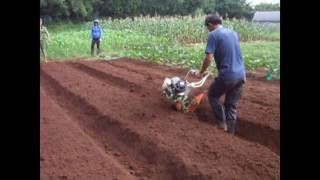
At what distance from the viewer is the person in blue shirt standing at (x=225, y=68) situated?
19.6 ft

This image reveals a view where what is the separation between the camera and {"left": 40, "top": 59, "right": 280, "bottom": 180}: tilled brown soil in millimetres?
4945

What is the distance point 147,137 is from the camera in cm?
604

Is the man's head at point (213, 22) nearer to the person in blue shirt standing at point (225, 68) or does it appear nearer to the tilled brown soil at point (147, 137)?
the person in blue shirt standing at point (225, 68)

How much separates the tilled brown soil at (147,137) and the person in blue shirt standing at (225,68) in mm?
293

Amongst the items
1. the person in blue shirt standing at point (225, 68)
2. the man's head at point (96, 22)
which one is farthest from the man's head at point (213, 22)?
the man's head at point (96, 22)


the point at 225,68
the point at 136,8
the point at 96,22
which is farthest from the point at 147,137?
the point at 136,8

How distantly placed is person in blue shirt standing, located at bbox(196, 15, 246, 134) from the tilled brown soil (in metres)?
0.29

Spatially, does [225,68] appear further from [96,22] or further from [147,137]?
[96,22]

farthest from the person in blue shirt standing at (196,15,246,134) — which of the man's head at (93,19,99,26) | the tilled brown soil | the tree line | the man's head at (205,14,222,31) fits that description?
the man's head at (93,19,99,26)

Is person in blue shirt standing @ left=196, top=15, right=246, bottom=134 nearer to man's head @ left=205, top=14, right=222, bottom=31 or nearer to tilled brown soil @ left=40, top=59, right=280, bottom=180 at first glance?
man's head @ left=205, top=14, right=222, bottom=31

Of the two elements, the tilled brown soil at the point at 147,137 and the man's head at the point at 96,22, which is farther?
→ the man's head at the point at 96,22

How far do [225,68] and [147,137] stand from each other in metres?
1.23
